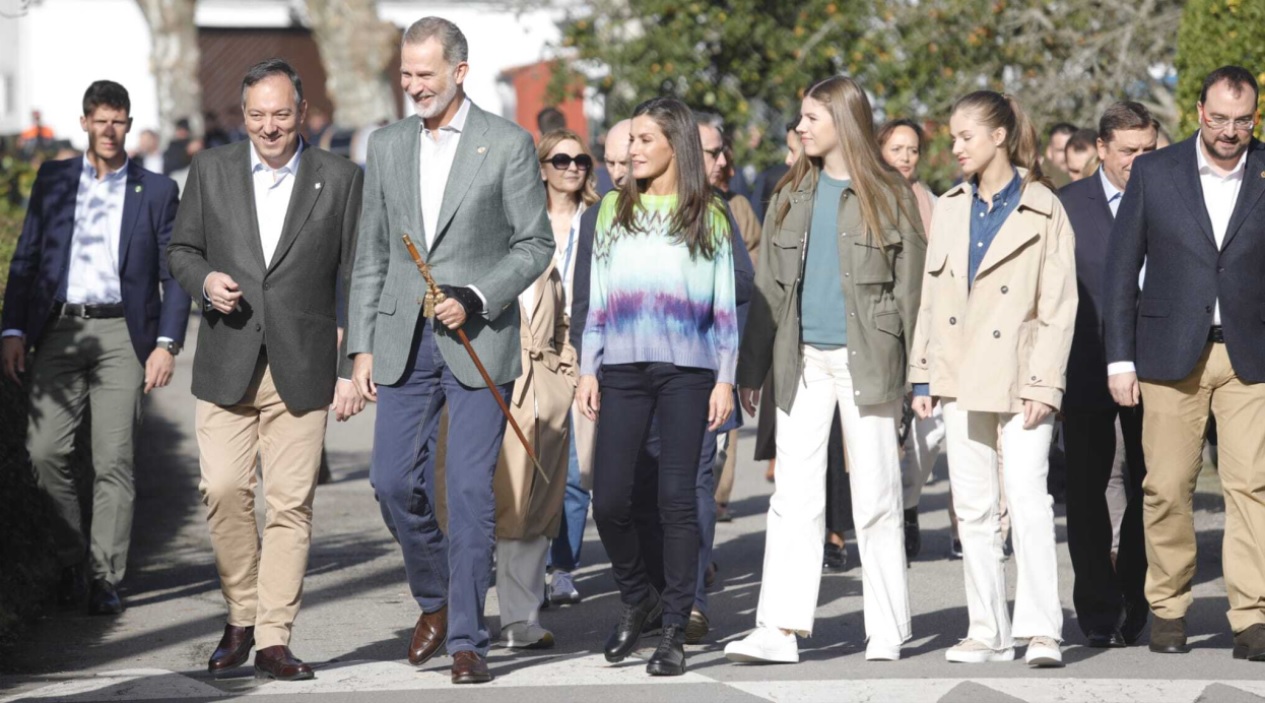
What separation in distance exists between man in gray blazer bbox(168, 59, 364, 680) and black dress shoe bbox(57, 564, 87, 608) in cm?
166

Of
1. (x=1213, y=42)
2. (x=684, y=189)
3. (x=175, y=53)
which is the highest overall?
(x=175, y=53)

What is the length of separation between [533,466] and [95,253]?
2199 mm

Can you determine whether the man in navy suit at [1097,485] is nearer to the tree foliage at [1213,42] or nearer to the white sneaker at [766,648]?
the white sneaker at [766,648]

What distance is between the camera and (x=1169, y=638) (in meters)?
7.14

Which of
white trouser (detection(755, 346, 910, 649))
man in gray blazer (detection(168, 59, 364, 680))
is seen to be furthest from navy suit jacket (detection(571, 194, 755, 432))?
man in gray blazer (detection(168, 59, 364, 680))

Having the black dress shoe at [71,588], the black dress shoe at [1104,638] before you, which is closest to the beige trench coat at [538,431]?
the black dress shoe at [71,588]

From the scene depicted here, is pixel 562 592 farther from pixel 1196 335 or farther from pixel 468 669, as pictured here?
pixel 1196 335

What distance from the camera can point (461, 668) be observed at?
6.54 meters

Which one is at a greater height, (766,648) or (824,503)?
(824,503)

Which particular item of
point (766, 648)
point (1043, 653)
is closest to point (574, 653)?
point (766, 648)

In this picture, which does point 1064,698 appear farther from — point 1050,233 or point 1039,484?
point 1050,233

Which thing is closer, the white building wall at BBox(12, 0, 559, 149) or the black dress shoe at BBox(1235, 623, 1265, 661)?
the black dress shoe at BBox(1235, 623, 1265, 661)

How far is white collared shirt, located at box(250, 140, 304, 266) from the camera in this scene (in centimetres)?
698

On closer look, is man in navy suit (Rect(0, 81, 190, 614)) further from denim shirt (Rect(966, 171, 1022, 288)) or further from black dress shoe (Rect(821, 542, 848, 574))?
denim shirt (Rect(966, 171, 1022, 288))
